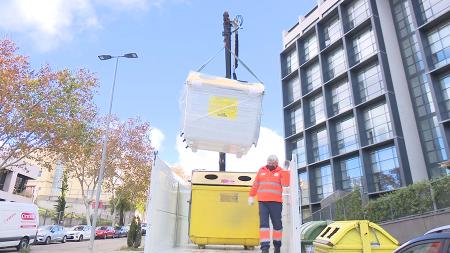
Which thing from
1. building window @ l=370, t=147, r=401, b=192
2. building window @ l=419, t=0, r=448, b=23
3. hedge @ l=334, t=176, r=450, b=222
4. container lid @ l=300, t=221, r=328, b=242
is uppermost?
building window @ l=419, t=0, r=448, b=23

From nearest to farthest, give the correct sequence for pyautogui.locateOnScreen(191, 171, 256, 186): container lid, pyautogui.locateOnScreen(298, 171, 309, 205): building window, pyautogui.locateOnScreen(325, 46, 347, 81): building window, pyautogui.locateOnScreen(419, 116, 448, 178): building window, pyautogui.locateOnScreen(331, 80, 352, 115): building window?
pyautogui.locateOnScreen(191, 171, 256, 186): container lid → pyautogui.locateOnScreen(419, 116, 448, 178): building window → pyautogui.locateOnScreen(331, 80, 352, 115): building window → pyautogui.locateOnScreen(325, 46, 347, 81): building window → pyautogui.locateOnScreen(298, 171, 309, 205): building window

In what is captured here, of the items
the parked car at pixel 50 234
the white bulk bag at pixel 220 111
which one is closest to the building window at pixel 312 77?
the parked car at pixel 50 234

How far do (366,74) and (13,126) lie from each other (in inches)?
1140

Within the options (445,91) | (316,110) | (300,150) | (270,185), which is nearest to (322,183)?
(300,150)

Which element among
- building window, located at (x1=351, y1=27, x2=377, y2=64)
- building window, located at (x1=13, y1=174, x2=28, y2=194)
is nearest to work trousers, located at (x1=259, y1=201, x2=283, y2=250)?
building window, located at (x1=351, y1=27, x2=377, y2=64)

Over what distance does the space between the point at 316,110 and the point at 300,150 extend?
17.0 ft

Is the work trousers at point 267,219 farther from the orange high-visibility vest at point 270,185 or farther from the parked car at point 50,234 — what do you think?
the parked car at point 50,234

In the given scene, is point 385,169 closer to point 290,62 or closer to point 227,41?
point 290,62

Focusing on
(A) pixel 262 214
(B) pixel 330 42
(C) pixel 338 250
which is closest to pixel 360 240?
(C) pixel 338 250

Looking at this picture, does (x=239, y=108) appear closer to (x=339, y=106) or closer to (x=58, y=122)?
(x=58, y=122)

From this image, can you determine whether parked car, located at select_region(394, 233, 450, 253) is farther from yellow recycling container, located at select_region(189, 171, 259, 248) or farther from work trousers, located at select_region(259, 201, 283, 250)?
yellow recycling container, located at select_region(189, 171, 259, 248)

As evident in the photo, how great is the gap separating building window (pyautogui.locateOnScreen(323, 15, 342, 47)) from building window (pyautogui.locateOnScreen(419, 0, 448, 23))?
31.9 ft

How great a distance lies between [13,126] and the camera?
17203mm

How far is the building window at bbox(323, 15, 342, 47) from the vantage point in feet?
130
